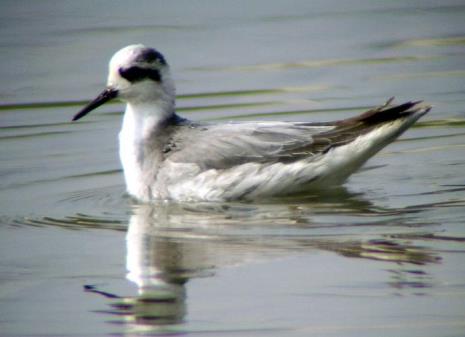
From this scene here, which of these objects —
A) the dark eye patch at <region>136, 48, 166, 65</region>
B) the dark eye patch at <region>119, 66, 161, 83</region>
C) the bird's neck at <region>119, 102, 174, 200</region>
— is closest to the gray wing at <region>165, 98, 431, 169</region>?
the bird's neck at <region>119, 102, 174, 200</region>

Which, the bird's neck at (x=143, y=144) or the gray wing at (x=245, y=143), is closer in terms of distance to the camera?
the gray wing at (x=245, y=143)

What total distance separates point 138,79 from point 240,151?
1.30 metres

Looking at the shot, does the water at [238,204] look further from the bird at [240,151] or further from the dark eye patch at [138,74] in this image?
the dark eye patch at [138,74]

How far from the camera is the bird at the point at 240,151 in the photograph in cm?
1182

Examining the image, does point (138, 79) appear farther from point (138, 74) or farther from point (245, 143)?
point (245, 143)

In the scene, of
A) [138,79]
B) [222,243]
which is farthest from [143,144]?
[222,243]

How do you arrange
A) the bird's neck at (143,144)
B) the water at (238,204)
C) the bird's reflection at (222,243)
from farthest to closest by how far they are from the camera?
the bird's neck at (143,144), the bird's reflection at (222,243), the water at (238,204)

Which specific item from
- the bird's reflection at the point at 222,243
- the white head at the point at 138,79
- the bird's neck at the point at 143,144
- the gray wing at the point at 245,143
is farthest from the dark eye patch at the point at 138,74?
the bird's reflection at the point at 222,243

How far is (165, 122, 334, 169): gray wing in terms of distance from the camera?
11.9 m

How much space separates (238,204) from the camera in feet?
38.7

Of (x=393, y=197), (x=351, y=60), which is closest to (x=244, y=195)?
(x=393, y=197)

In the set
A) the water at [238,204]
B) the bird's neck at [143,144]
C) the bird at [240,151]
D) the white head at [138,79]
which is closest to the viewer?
the water at [238,204]

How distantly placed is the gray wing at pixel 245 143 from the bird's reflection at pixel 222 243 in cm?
46

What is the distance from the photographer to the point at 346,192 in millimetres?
12141
